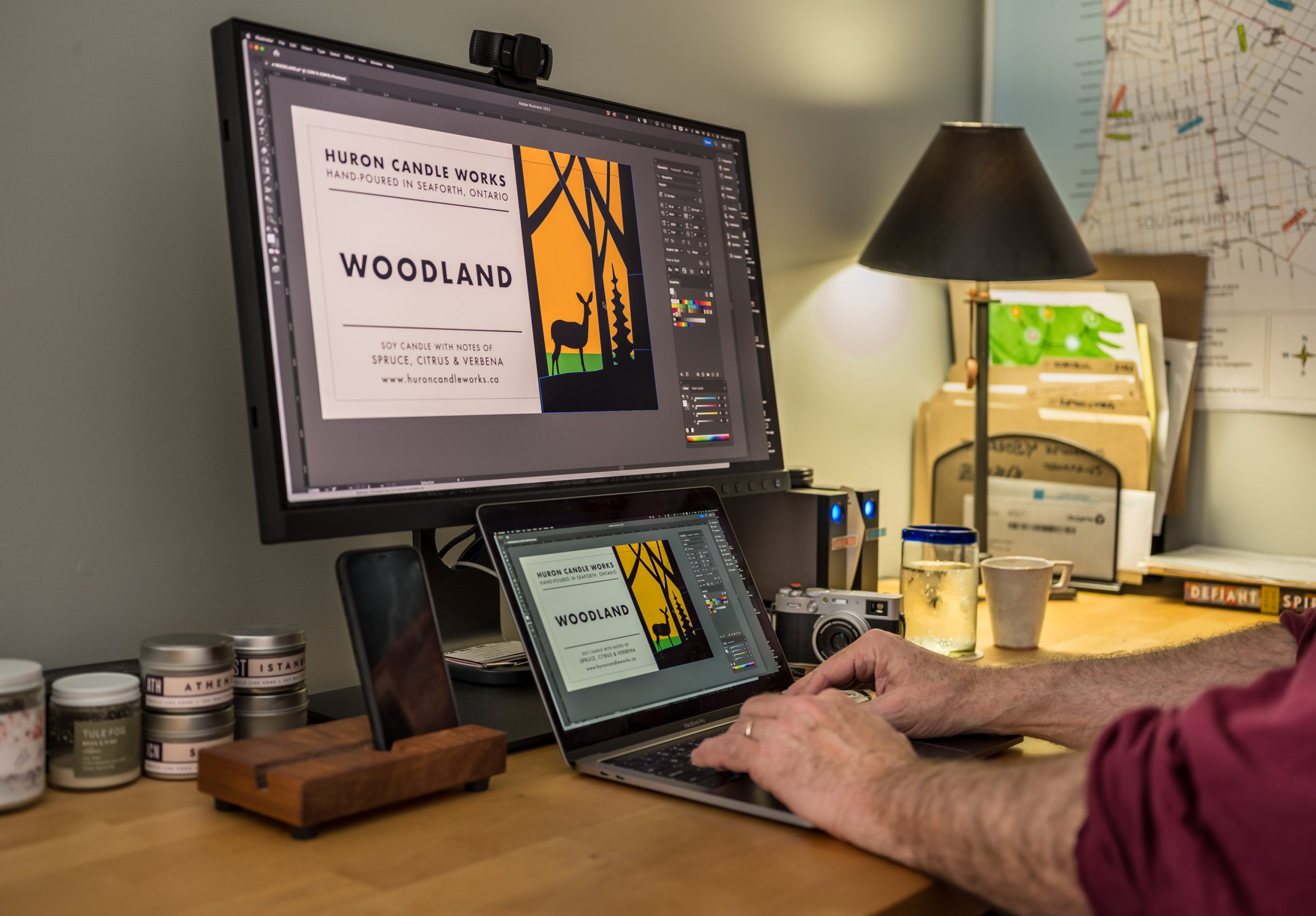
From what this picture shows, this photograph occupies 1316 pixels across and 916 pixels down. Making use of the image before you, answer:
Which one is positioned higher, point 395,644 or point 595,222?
point 595,222

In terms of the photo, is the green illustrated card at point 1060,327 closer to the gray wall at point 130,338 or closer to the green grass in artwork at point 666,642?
the gray wall at point 130,338

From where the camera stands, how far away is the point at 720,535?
1081mm

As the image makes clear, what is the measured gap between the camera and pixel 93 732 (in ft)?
2.64

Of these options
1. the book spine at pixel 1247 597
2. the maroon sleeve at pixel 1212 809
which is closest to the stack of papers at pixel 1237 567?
the book spine at pixel 1247 597

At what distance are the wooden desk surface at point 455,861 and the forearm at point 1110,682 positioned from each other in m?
0.28

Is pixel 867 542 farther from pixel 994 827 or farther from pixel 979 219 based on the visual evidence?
pixel 994 827

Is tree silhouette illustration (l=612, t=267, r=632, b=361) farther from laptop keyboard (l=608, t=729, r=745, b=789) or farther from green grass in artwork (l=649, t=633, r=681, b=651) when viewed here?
laptop keyboard (l=608, t=729, r=745, b=789)

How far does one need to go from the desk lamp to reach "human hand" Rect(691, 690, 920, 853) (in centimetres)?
95

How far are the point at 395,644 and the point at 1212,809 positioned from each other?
530mm

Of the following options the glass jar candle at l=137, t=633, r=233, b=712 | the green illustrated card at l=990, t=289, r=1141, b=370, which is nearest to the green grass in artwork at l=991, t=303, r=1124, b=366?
the green illustrated card at l=990, t=289, r=1141, b=370

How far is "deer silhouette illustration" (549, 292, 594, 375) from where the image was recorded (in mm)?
1019

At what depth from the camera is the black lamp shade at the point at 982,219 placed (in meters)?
1.61

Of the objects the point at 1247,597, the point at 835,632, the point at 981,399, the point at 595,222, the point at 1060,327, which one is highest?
the point at 595,222

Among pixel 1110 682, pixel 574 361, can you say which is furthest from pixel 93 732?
pixel 1110 682
